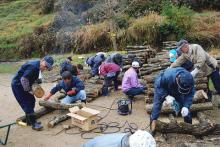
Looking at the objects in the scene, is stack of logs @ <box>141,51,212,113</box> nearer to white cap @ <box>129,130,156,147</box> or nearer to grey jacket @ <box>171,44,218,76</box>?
grey jacket @ <box>171,44,218,76</box>

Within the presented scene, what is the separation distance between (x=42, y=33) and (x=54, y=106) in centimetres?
1272

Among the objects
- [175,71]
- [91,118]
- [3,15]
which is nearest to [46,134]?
[91,118]

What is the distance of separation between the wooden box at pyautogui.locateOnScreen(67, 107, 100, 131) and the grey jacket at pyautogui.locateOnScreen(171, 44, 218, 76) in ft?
7.14

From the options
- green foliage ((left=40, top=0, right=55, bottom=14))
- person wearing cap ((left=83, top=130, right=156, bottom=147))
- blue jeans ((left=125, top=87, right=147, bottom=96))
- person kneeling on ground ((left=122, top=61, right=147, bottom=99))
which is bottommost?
blue jeans ((left=125, top=87, right=147, bottom=96))

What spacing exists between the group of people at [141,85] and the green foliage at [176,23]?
235 inches

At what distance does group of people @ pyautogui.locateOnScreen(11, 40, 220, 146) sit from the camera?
7443 mm

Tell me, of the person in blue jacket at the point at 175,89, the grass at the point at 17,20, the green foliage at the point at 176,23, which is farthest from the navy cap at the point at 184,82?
the grass at the point at 17,20

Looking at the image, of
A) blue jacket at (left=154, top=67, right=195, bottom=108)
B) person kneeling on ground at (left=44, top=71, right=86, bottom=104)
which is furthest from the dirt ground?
blue jacket at (left=154, top=67, right=195, bottom=108)

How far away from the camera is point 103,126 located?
941 centimetres

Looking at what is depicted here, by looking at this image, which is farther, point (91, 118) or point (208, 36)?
point (208, 36)

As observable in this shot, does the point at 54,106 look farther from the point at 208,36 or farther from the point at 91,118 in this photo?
the point at 208,36

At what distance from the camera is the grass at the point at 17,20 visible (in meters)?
23.4

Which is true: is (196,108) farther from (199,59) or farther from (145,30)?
(145,30)

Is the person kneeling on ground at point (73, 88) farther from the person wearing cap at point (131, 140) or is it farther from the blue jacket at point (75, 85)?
the person wearing cap at point (131, 140)
